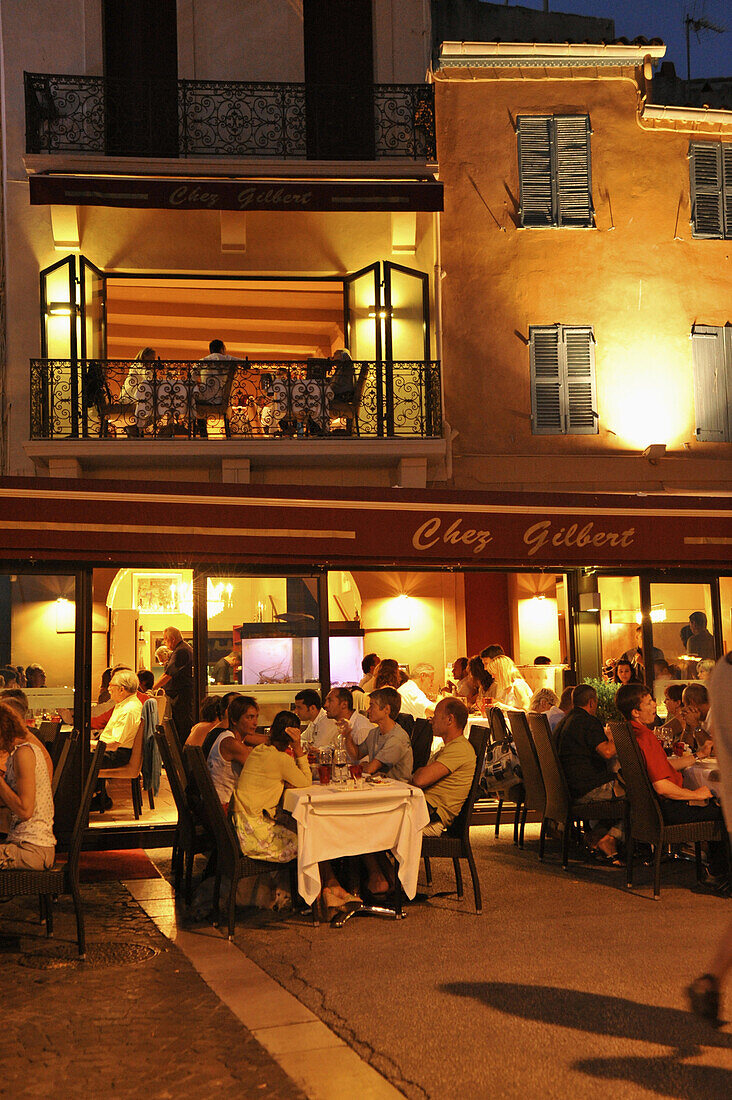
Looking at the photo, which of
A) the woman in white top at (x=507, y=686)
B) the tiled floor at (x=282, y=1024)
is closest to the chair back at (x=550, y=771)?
the tiled floor at (x=282, y=1024)

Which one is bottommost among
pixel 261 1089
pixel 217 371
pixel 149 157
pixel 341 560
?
pixel 261 1089

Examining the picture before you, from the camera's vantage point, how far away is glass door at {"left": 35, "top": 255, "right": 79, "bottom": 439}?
13914 millimetres

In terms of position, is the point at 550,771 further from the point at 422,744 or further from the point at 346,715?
the point at 346,715

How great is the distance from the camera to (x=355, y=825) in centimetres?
730

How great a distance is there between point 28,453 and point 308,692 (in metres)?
5.58

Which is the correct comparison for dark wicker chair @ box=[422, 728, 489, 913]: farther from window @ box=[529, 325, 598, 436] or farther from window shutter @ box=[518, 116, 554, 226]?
window shutter @ box=[518, 116, 554, 226]

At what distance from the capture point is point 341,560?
10562mm

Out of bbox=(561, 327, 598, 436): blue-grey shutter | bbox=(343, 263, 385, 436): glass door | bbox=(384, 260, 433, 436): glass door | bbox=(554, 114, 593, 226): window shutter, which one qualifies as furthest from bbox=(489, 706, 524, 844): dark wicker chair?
bbox=(554, 114, 593, 226): window shutter

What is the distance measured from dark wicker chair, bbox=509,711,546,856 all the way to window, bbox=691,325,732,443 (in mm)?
6819

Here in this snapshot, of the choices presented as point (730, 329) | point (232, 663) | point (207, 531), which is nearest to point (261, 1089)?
point (207, 531)

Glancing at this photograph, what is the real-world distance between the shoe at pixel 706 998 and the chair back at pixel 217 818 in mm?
3274

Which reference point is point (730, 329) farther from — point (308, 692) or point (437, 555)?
point (308, 692)

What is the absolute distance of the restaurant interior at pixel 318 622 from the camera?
10.5 m

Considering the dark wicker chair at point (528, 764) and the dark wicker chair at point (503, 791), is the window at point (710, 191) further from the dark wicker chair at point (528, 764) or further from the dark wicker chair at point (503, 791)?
the dark wicker chair at point (528, 764)
